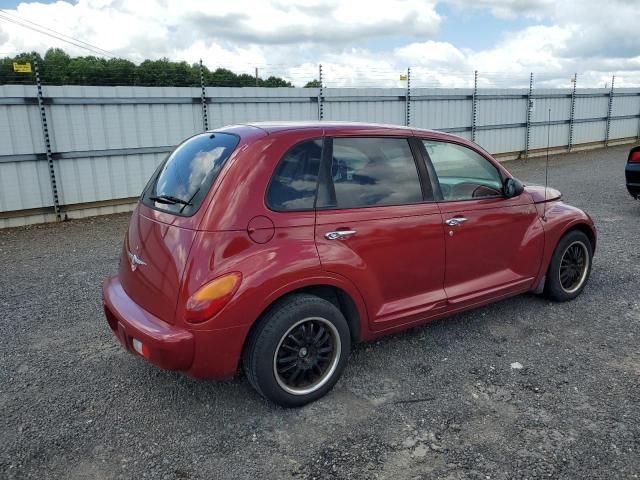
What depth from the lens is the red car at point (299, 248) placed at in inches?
113

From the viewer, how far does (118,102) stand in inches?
365

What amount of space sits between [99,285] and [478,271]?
3957 millimetres

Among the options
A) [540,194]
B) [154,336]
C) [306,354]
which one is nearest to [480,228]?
[540,194]

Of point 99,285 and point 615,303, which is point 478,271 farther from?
point 99,285

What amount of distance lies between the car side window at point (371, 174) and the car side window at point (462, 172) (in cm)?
26

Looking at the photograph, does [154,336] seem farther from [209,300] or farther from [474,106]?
[474,106]

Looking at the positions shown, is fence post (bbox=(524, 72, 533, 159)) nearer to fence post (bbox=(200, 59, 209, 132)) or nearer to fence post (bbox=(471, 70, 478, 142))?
fence post (bbox=(471, 70, 478, 142))

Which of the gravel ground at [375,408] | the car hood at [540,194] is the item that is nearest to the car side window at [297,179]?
the gravel ground at [375,408]

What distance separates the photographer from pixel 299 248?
3059 mm

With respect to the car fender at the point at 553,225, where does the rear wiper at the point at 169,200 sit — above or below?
above

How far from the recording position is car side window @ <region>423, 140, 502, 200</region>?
386cm

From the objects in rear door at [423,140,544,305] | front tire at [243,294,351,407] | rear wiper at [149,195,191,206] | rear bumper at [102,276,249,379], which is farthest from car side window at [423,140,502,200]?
rear bumper at [102,276,249,379]

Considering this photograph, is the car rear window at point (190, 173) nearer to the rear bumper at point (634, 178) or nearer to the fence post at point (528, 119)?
the rear bumper at point (634, 178)

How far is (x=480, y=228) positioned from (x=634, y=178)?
5621mm
